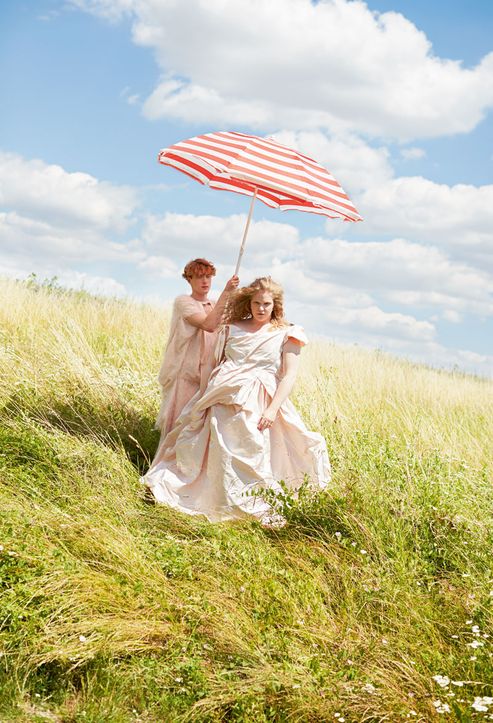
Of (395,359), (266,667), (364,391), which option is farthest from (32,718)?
(395,359)

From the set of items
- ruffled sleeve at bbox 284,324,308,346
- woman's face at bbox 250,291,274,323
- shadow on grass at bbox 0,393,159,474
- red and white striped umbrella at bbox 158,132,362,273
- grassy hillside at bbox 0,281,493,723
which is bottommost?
grassy hillside at bbox 0,281,493,723

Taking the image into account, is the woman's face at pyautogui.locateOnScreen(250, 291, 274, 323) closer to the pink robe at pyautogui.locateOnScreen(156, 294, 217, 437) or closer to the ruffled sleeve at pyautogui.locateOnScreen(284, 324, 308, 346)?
the ruffled sleeve at pyautogui.locateOnScreen(284, 324, 308, 346)

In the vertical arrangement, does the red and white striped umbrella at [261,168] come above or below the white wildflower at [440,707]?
above

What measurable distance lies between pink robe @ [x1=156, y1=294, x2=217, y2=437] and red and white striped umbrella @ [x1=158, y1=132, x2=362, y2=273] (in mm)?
771

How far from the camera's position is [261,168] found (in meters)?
6.54

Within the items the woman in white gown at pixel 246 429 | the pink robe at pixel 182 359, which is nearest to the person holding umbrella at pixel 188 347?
the pink robe at pixel 182 359

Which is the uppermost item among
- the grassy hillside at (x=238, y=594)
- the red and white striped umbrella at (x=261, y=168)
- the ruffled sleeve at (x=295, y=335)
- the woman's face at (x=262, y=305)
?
the red and white striped umbrella at (x=261, y=168)

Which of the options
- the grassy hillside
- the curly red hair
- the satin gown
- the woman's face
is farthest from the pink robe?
the woman's face

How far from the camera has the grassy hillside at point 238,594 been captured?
3.93m

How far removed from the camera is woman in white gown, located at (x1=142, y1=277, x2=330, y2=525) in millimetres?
6430

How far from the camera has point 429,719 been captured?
12.4 feet

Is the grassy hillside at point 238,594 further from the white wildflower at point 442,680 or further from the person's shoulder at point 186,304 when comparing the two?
the person's shoulder at point 186,304

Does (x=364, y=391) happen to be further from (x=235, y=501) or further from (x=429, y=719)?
(x=429, y=719)

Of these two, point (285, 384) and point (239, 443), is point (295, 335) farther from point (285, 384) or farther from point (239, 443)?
point (239, 443)
